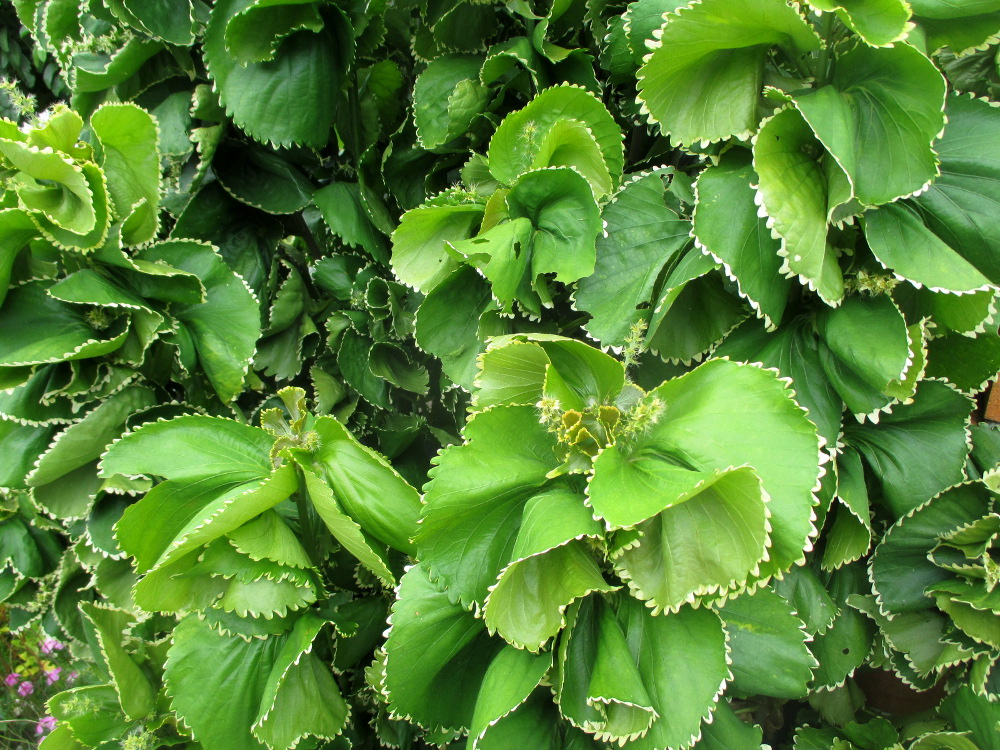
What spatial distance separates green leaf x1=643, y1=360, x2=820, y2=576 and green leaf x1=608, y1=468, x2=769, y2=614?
0.03 meters

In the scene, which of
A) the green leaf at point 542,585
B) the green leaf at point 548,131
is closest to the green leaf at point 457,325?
the green leaf at point 548,131

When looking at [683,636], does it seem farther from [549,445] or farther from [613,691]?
[549,445]

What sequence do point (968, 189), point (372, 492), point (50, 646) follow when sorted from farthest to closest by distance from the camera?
point (50, 646)
point (372, 492)
point (968, 189)

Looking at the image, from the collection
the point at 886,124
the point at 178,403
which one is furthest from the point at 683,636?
the point at 178,403

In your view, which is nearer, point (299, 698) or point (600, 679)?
point (600, 679)

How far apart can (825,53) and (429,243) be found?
529 mm

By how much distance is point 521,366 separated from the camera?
82cm

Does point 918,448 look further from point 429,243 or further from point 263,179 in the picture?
point 263,179

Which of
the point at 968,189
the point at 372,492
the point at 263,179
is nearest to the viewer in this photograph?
the point at 968,189

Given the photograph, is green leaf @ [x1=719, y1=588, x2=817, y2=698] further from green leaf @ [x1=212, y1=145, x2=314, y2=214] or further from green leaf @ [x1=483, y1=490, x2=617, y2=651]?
green leaf @ [x1=212, y1=145, x2=314, y2=214]

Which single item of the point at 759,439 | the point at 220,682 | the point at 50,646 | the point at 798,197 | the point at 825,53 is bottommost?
the point at 50,646

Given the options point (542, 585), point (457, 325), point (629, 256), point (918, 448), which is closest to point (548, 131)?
point (629, 256)

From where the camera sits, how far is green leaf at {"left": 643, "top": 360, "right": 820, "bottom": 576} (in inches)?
26.5

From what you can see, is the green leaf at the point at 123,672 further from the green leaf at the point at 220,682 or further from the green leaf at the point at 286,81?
the green leaf at the point at 286,81
